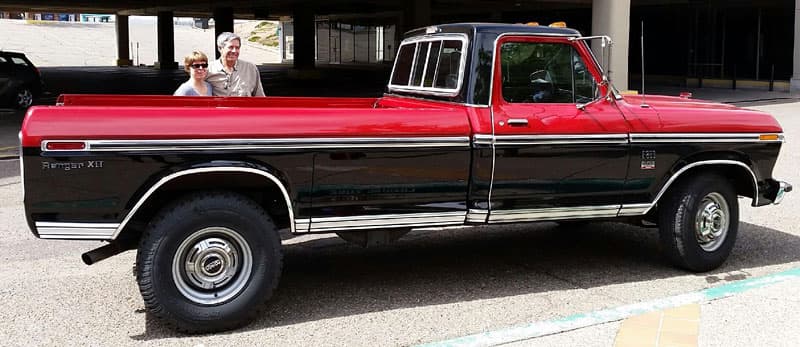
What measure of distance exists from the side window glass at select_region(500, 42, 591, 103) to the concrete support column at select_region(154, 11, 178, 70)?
1839 inches

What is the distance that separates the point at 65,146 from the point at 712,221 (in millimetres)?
4612

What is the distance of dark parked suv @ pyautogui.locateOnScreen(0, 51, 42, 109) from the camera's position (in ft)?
65.7

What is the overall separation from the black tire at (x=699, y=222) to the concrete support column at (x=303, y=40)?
3686cm

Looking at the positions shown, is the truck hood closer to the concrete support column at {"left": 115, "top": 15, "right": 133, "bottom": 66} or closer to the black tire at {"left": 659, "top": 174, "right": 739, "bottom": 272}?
the black tire at {"left": 659, "top": 174, "right": 739, "bottom": 272}

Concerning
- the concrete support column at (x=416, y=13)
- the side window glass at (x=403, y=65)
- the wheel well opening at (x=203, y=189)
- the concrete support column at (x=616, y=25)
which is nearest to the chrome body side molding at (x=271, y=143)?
the wheel well opening at (x=203, y=189)

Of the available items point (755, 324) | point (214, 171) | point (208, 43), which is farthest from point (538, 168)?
point (208, 43)

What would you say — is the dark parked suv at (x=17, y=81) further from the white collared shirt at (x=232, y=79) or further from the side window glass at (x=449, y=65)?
the side window glass at (x=449, y=65)

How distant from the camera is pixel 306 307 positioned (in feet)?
17.7

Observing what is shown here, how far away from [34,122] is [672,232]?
445 centimetres

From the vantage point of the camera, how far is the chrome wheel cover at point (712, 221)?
6195mm

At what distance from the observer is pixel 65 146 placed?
448 cm

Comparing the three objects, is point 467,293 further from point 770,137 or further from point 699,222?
point 770,137

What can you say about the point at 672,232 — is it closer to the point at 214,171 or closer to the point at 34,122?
the point at 214,171

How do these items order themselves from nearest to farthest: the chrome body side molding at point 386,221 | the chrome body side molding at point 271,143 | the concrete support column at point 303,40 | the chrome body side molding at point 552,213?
the chrome body side molding at point 271,143
the chrome body side molding at point 386,221
the chrome body side molding at point 552,213
the concrete support column at point 303,40
